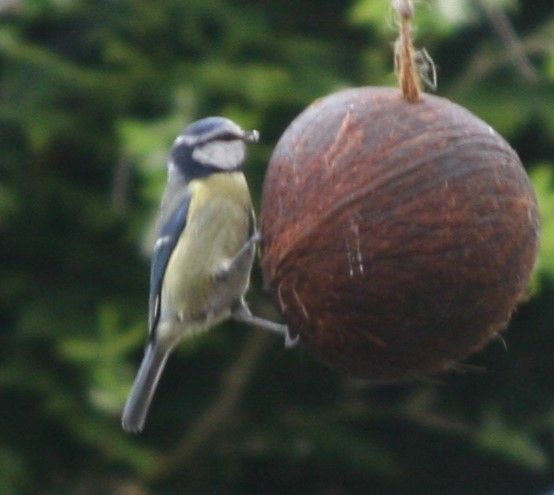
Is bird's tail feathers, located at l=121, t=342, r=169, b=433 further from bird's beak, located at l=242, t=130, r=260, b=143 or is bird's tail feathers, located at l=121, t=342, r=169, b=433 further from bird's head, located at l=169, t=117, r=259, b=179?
bird's beak, located at l=242, t=130, r=260, b=143

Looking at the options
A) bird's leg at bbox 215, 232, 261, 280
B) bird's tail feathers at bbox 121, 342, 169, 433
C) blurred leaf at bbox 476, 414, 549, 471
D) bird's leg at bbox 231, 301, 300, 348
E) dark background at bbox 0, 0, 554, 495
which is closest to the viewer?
bird's leg at bbox 231, 301, 300, 348

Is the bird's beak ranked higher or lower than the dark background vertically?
higher

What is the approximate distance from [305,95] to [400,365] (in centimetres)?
231

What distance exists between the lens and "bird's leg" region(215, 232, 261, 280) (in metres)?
3.76

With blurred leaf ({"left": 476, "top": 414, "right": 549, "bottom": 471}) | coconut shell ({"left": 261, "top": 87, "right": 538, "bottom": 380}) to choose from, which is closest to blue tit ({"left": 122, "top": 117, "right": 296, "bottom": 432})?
coconut shell ({"left": 261, "top": 87, "right": 538, "bottom": 380})

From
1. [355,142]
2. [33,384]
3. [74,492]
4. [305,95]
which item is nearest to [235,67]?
[305,95]

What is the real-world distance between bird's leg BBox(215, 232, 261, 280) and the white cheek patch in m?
0.18

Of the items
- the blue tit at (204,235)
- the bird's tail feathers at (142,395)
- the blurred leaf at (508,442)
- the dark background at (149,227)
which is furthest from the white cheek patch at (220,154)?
the blurred leaf at (508,442)

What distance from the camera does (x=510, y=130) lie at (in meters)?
5.75

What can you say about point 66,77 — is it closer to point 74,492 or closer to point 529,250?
point 74,492

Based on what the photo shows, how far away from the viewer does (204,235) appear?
3.83 m

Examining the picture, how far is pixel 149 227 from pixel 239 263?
5.64 feet

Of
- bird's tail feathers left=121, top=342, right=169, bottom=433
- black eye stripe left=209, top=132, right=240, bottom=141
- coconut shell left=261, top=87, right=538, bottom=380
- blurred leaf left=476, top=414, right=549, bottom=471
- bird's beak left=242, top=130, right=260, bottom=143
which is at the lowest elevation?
blurred leaf left=476, top=414, right=549, bottom=471

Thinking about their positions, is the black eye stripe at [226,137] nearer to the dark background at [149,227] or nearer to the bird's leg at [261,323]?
the bird's leg at [261,323]
